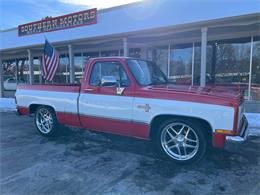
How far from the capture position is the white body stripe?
336 cm

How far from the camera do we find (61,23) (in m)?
12.0

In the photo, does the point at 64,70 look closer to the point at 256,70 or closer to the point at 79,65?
the point at 79,65

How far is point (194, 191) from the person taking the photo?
2.97 m

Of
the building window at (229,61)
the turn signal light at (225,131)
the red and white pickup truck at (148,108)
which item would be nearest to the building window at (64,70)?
the building window at (229,61)

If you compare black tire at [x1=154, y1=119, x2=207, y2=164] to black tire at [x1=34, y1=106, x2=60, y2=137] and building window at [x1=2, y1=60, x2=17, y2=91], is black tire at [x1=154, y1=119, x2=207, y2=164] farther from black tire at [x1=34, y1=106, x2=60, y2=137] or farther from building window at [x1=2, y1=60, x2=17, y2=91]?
building window at [x1=2, y1=60, x2=17, y2=91]

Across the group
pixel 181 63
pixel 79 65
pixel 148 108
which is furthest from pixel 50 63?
pixel 148 108

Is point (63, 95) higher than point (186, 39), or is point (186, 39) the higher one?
point (186, 39)

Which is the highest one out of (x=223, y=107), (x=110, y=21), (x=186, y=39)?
(x=110, y=21)

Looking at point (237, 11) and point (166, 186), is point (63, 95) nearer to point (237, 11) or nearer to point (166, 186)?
point (166, 186)

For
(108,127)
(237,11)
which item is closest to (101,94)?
(108,127)

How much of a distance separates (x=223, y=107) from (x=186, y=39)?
27.4 ft

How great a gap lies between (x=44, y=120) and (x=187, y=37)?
777cm

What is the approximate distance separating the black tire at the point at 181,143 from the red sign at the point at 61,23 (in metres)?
8.38

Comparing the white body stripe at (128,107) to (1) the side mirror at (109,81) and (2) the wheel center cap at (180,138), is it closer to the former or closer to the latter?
(1) the side mirror at (109,81)
